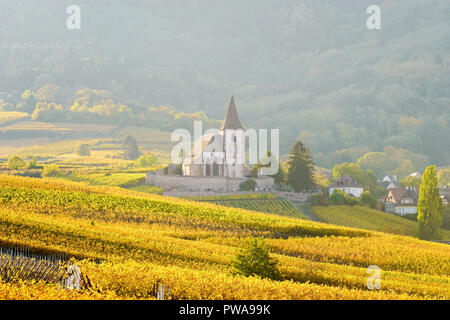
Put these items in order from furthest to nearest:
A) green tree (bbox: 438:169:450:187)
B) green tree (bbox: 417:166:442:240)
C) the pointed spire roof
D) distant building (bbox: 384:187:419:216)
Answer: green tree (bbox: 438:169:450:187)
the pointed spire roof
distant building (bbox: 384:187:419:216)
green tree (bbox: 417:166:442:240)

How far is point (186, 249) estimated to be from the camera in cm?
2992

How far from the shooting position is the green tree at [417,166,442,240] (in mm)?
65438

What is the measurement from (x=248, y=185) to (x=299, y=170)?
8.43 meters

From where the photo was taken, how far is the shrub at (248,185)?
270ft

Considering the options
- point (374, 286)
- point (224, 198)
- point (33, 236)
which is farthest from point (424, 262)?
point (224, 198)

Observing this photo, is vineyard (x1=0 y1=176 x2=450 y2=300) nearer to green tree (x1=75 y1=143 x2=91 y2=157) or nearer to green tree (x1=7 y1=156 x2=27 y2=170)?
green tree (x1=7 y1=156 x2=27 y2=170)

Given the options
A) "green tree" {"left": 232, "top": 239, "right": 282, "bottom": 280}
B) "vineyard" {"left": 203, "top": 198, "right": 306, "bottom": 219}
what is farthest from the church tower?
"green tree" {"left": 232, "top": 239, "right": 282, "bottom": 280}

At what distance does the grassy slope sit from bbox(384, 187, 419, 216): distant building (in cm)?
655

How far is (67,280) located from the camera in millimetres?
19016

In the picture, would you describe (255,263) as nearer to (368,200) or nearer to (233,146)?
(368,200)

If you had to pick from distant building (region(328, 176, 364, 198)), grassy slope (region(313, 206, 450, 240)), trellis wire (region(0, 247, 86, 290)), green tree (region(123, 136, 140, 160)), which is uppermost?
green tree (region(123, 136, 140, 160))
